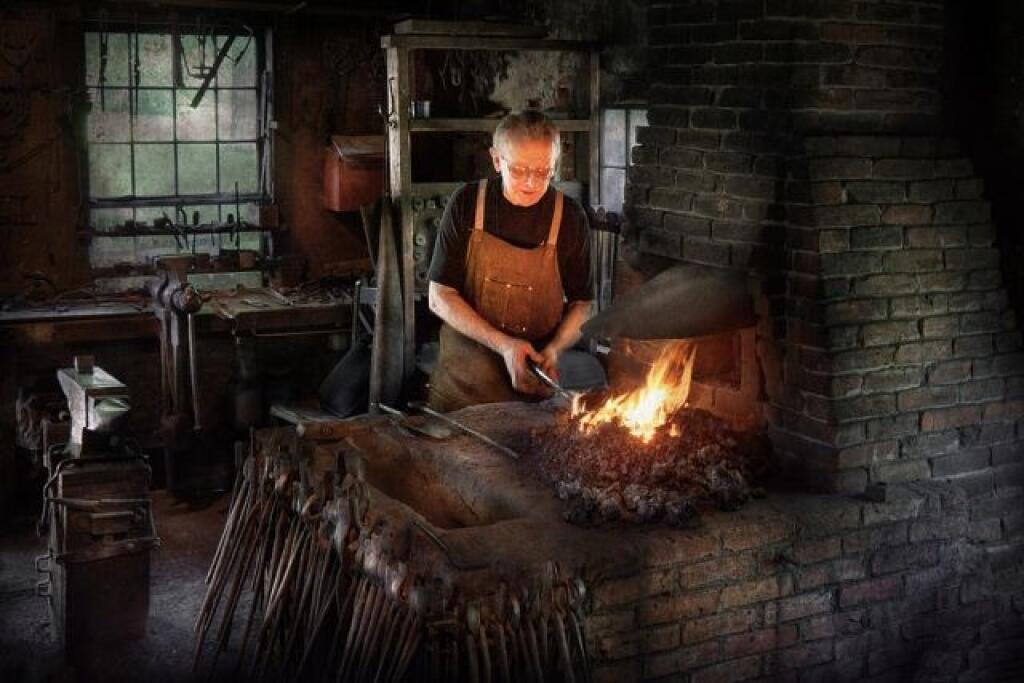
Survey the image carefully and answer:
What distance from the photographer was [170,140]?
9.44 m

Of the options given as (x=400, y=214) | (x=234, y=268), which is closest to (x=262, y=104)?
(x=234, y=268)

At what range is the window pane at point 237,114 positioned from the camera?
31.4 ft

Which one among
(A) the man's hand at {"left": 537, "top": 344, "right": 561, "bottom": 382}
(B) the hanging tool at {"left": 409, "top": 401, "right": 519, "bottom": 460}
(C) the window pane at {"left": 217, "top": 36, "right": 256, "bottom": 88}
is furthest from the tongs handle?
(C) the window pane at {"left": 217, "top": 36, "right": 256, "bottom": 88}

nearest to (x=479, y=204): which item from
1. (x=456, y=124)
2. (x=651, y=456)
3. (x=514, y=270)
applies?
(x=514, y=270)

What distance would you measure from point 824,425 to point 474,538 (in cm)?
133

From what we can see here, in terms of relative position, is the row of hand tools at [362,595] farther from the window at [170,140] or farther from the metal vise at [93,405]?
the window at [170,140]

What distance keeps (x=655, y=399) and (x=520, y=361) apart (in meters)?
0.54

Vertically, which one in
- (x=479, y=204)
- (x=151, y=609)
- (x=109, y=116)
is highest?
(x=109, y=116)

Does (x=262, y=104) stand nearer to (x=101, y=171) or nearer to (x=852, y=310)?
(x=101, y=171)

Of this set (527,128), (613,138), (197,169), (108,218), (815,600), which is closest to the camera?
(815,600)

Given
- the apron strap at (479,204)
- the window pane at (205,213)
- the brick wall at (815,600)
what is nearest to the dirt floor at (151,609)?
the brick wall at (815,600)

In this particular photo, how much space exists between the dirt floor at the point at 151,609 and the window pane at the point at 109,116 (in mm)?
2572

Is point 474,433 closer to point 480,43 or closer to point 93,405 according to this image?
point 93,405

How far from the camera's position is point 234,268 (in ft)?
31.2
